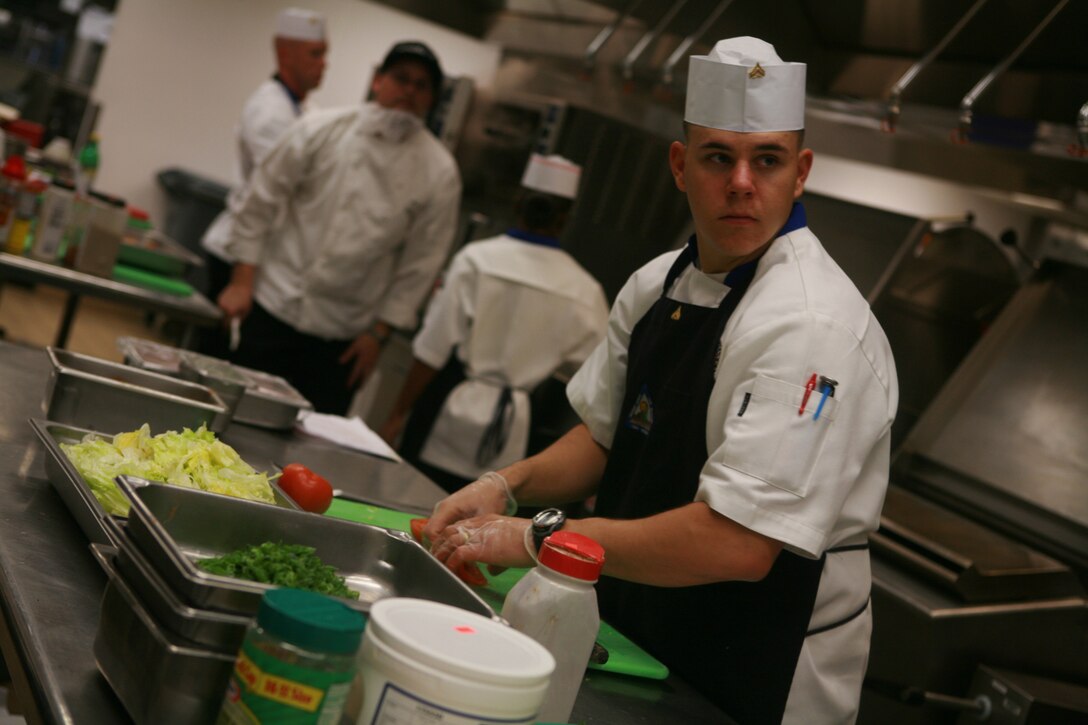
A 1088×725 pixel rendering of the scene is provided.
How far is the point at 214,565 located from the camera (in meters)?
1.13

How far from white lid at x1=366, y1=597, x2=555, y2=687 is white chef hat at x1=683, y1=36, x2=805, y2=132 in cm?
90

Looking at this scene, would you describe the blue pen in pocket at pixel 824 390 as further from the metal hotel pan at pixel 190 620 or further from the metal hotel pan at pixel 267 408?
the metal hotel pan at pixel 267 408

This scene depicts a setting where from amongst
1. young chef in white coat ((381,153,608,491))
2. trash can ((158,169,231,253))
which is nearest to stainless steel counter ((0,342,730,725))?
young chef in white coat ((381,153,608,491))

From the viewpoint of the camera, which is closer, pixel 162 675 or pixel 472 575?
pixel 162 675

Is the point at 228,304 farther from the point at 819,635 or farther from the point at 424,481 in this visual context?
the point at 819,635

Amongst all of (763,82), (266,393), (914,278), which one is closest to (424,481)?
(266,393)

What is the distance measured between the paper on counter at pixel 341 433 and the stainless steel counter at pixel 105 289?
43.0 inches

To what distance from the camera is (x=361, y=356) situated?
3787 millimetres

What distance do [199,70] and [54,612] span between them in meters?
7.39

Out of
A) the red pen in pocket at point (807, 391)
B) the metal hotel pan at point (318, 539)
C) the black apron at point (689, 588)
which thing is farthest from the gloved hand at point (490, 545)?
the red pen in pocket at point (807, 391)

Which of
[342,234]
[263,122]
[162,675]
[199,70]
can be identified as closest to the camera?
[162,675]

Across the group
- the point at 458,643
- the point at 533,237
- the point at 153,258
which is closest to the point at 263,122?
the point at 153,258

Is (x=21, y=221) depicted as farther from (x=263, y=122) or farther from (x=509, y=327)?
(x=509, y=327)

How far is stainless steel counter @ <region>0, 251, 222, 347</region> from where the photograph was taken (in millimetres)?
3260
